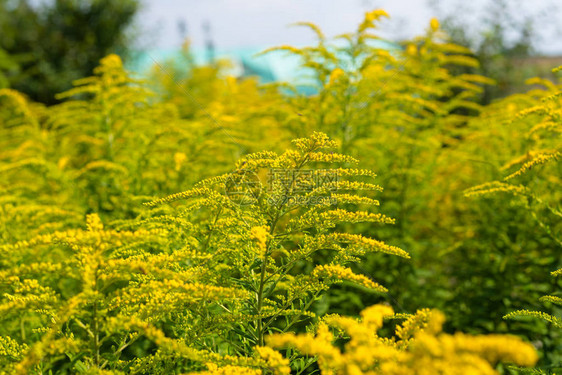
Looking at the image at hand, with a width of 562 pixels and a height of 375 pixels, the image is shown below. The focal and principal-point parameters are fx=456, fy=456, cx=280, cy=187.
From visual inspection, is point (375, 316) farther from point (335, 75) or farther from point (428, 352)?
point (335, 75)

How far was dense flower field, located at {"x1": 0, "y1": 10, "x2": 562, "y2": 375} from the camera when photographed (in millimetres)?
1819

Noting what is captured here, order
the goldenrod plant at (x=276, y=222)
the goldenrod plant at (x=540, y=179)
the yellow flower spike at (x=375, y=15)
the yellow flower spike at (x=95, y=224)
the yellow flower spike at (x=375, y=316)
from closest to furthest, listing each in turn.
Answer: the yellow flower spike at (x=375, y=316) < the yellow flower spike at (x=95, y=224) < the goldenrod plant at (x=276, y=222) < the goldenrod plant at (x=540, y=179) < the yellow flower spike at (x=375, y=15)

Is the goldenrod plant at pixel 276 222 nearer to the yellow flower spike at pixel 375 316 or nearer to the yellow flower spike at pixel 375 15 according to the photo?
the yellow flower spike at pixel 375 316

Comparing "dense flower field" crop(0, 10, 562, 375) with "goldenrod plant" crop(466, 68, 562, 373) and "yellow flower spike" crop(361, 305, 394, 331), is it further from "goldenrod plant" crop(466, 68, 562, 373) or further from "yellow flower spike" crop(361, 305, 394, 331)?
"yellow flower spike" crop(361, 305, 394, 331)

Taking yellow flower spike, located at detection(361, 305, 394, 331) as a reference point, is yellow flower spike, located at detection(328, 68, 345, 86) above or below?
above

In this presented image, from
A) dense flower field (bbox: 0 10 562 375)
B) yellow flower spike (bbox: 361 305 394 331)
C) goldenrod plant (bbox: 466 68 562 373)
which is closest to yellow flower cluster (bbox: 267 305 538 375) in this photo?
yellow flower spike (bbox: 361 305 394 331)

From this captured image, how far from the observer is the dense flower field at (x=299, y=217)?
5.97ft

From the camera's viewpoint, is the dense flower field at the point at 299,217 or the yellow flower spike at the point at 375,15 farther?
the yellow flower spike at the point at 375,15

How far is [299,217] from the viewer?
197cm

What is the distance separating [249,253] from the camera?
1.89 m

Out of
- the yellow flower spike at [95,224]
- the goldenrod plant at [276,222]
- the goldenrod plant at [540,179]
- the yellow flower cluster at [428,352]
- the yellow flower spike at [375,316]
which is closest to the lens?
the yellow flower cluster at [428,352]

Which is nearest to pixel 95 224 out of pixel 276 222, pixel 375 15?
pixel 276 222

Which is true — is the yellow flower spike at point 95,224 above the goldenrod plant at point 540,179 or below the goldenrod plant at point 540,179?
below

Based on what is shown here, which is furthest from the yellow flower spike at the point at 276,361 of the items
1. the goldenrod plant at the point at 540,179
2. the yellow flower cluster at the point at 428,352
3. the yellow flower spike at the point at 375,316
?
the goldenrod plant at the point at 540,179
